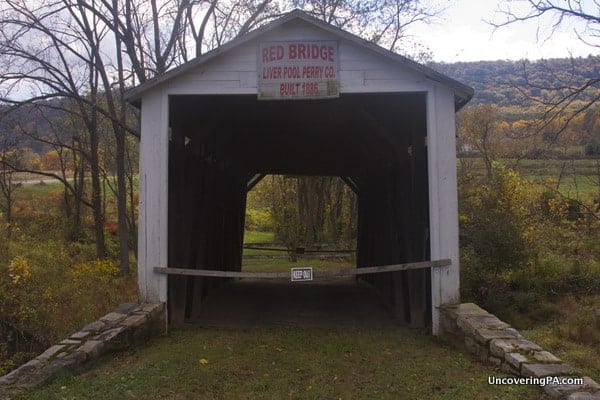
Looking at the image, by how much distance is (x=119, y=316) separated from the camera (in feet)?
22.6

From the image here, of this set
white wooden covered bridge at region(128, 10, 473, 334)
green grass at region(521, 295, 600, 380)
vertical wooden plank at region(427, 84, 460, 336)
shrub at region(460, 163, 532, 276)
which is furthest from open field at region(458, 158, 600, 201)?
vertical wooden plank at region(427, 84, 460, 336)

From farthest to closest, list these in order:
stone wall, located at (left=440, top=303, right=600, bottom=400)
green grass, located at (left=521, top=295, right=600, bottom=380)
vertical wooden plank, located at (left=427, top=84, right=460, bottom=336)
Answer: vertical wooden plank, located at (left=427, top=84, right=460, bottom=336), green grass, located at (left=521, top=295, right=600, bottom=380), stone wall, located at (left=440, top=303, right=600, bottom=400)

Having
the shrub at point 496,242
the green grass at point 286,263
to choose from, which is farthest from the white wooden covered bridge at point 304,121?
the green grass at point 286,263

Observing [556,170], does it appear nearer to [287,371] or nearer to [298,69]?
[298,69]

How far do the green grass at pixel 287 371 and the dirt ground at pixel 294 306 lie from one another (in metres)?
1.30

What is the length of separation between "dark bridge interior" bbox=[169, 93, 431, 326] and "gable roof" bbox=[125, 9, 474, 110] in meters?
0.55

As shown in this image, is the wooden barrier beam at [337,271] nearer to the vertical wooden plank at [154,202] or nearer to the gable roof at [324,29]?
the vertical wooden plank at [154,202]

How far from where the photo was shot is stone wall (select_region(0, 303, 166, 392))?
4.89 metres

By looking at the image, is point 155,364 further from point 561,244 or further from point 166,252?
point 561,244

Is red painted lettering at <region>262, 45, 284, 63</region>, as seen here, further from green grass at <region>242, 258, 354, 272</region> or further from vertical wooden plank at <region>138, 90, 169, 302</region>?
green grass at <region>242, 258, 354, 272</region>

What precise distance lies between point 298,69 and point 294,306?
4696 millimetres

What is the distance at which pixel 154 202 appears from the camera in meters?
7.57

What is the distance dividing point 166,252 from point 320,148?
5987mm

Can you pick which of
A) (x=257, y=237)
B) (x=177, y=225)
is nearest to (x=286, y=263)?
(x=257, y=237)
